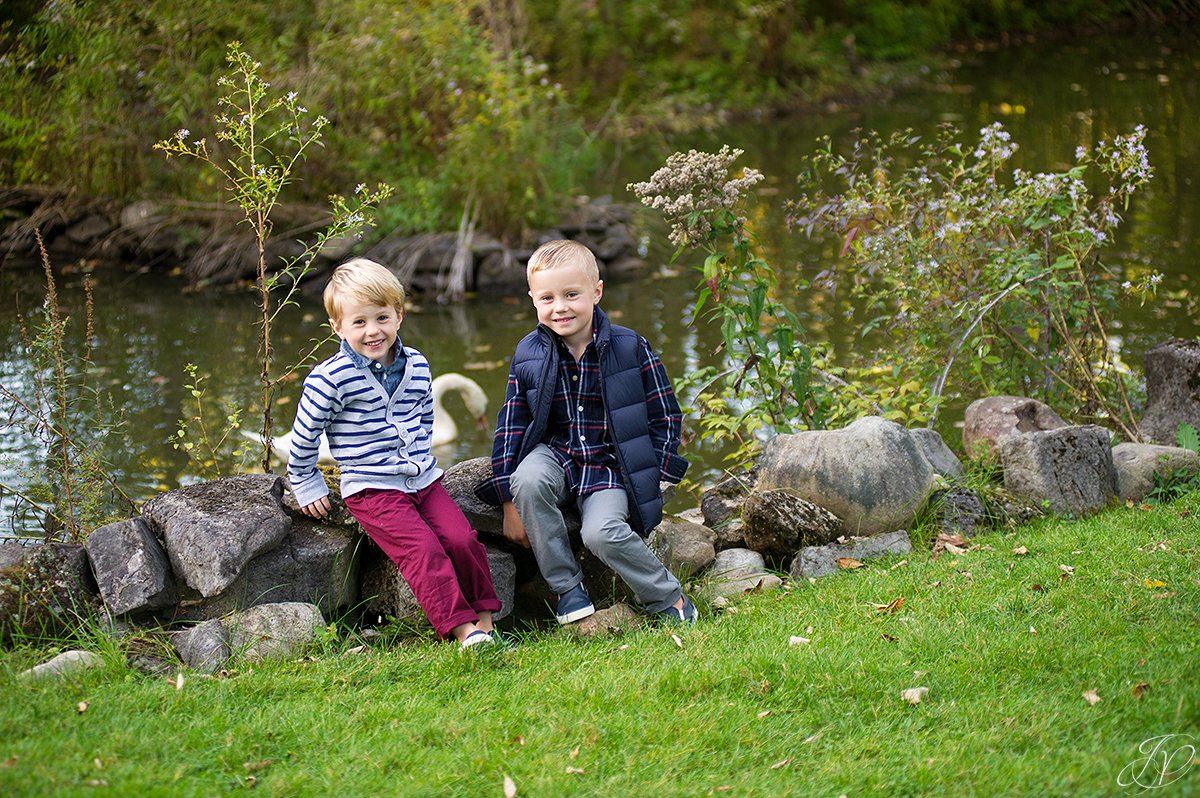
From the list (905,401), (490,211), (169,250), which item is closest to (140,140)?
(169,250)

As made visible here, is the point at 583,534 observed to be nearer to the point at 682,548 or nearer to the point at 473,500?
the point at 473,500

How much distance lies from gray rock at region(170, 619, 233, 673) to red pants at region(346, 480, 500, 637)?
0.61 metres

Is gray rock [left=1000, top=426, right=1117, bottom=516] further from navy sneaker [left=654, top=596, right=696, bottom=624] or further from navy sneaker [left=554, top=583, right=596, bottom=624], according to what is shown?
navy sneaker [left=554, top=583, right=596, bottom=624]

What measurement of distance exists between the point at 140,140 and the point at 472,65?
3.38m

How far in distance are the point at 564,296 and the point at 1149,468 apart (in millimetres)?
3002

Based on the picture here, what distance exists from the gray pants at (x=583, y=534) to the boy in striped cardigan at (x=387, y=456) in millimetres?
223

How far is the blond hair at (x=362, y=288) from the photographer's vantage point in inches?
164

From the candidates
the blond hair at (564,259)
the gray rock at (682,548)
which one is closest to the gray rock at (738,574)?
the gray rock at (682,548)

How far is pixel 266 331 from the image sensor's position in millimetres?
4809

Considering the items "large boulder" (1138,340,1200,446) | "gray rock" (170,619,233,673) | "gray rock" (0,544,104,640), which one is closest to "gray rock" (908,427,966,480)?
"large boulder" (1138,340,1200,446)

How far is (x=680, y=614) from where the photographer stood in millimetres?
4395

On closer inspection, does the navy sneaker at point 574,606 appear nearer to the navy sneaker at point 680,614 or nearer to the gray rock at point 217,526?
the navy sneaker at point 680,614

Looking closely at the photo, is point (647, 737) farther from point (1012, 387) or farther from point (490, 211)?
point (490, 211)

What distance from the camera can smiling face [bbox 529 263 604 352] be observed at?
4.35 metres
